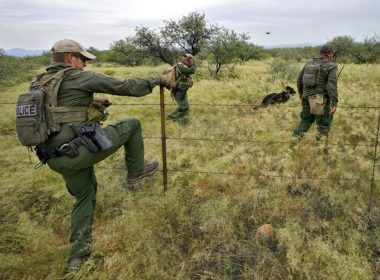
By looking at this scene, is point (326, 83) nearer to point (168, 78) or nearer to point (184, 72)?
point (184, 72)

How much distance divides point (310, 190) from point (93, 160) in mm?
2712

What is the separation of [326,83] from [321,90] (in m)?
0.15

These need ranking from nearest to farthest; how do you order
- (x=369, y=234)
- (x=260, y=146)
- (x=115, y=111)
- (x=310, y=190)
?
(x=369, y=234) → (x=310, y=190) → (x=260, y=146) → (x=115, y=111)

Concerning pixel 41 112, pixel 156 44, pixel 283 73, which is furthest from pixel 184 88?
pixel 156 44

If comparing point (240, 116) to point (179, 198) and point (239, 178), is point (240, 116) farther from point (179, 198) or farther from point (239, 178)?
point (179, 198)

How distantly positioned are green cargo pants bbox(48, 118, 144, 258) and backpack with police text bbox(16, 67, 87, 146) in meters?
0.27

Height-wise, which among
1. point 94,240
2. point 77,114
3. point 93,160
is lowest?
point 94,240

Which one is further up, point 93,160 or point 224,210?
point 93,160

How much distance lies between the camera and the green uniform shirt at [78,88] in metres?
2.99

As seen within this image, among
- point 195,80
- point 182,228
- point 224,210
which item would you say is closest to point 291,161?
point 224,210

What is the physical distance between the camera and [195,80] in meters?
15.2

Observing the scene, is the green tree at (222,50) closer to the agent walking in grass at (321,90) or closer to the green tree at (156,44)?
the green tree at (156,44)

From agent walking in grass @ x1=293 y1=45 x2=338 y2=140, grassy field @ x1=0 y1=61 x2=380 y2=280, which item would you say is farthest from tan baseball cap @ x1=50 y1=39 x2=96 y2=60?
agent walking in grass @ x1=293 y1=45 x2=338 y2=140

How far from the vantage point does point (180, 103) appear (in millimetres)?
8945
